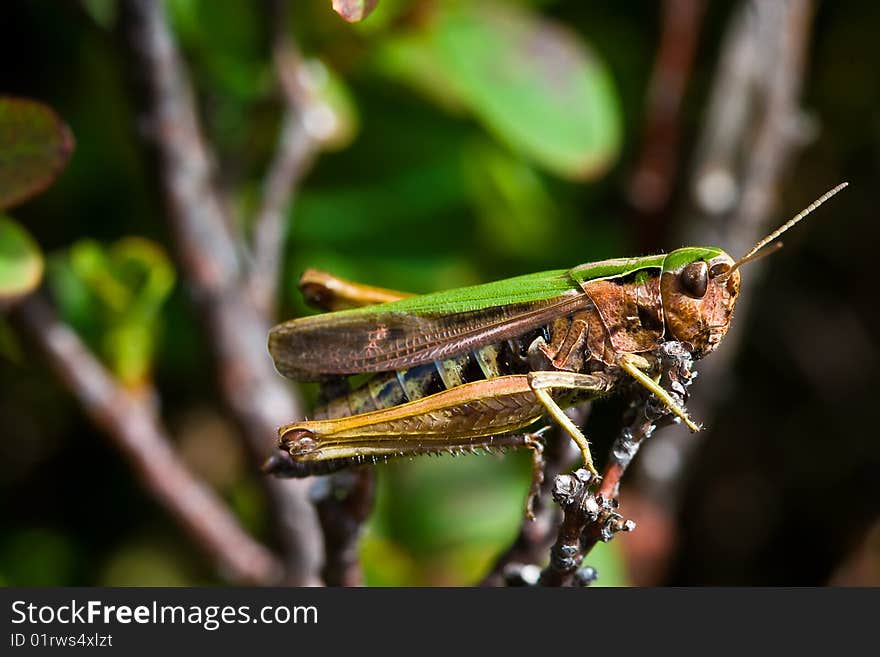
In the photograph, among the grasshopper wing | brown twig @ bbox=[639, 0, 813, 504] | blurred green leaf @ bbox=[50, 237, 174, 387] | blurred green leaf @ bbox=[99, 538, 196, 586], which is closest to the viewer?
the grasshopper wing

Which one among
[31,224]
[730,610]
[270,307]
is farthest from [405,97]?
[730,610]

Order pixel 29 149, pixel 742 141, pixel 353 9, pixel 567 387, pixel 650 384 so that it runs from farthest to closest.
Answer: pixel 742 141, pixel 29 149, pixel 567 387, pixel 650 384, pixel 353 9

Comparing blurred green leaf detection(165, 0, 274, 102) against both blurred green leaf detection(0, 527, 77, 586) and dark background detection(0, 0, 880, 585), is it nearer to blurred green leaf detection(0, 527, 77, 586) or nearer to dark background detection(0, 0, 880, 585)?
dark background detection(0, 0, 880, 585)

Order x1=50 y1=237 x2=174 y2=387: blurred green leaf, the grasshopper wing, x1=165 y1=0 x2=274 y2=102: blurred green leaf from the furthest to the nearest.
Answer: x1=165 y1=0 x2=274 y2=102: blurred green leaf, x1=50 y1=237 x2=174 y2=387: blurred green leaf, the grasshopper wing

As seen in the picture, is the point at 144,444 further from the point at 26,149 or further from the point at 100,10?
the point at 100,10

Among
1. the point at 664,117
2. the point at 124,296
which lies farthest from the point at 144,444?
the point at 664,117

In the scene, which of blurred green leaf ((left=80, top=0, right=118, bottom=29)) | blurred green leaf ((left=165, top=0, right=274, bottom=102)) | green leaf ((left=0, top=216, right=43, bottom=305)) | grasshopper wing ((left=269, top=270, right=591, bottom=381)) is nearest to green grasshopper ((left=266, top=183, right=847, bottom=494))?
grasshopper wing ((left=269, top=270, right=591, bottom=381))
